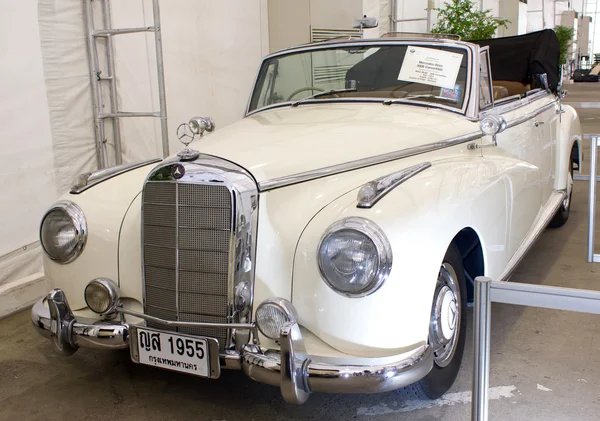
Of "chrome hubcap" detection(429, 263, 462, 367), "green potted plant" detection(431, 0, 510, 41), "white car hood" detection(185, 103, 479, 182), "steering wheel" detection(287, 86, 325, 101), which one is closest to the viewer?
"chrome hubcap" detection(429, 263, 462, 367)

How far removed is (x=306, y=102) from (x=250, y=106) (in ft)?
1.60

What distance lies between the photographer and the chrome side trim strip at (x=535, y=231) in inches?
127

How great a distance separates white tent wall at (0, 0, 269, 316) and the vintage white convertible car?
1.45 meters

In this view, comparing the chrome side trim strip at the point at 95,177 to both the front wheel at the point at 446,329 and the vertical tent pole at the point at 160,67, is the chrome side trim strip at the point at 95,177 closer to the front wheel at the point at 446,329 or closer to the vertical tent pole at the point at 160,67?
the front wheel at the point at 446,329

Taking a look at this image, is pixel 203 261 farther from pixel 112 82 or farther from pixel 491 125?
pixel 112 82

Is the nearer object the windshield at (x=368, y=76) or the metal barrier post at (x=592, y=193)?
the windshield at (x=368, y=76)

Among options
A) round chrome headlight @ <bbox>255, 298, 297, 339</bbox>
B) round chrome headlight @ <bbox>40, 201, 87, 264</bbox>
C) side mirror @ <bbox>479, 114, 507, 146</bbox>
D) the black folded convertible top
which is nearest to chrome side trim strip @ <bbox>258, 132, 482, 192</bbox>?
side mirror @ <bbox>479, 114, 507, 146</bbox>

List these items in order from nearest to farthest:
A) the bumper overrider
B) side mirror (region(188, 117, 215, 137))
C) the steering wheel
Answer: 1. the bumper overrider
2. side mirror (region(188, 117, 215, 137))
3. the steering wheel

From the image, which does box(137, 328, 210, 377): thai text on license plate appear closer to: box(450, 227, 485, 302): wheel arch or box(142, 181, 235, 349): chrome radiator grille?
box(142, 181, 235, 349): chrome radiator grille

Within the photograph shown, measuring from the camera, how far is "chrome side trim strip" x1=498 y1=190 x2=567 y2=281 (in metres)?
3.21

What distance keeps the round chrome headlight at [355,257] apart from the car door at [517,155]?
123cm

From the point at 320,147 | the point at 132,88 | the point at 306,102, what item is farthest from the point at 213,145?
the point at 132,88

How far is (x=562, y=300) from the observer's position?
177cm

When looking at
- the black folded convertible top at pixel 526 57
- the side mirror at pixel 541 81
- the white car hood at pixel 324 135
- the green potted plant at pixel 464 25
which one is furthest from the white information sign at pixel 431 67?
the green potted plant at pixel 464 25
